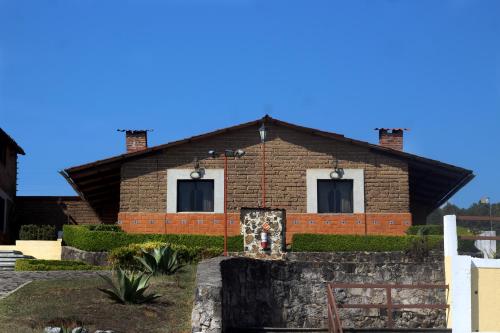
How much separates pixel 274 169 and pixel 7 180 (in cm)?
1373

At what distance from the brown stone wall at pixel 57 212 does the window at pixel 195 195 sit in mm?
8678

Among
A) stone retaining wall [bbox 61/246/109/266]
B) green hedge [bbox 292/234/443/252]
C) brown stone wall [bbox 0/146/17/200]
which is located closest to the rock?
stone retaining wall [bbox 61/246/109/266]

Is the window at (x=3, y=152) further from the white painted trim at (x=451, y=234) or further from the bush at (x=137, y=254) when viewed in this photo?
the white painted trim at (x=451, y=234)

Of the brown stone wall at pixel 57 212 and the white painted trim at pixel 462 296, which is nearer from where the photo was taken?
the white painted trim at pixel 462 296

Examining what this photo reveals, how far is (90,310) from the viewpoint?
16.2 metres

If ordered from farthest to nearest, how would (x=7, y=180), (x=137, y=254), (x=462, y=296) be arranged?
(x=7, y=180), (x=137, y=254), (x=462, y=296)

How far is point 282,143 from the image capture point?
33.9 meters

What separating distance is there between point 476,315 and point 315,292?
6486mm

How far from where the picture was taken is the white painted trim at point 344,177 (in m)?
33.4

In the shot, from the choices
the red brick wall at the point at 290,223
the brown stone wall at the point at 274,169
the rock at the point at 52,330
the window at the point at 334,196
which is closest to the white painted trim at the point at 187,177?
the brown stone wall at the point at 274,169

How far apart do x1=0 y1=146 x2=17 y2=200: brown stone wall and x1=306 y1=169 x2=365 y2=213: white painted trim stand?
1389cm

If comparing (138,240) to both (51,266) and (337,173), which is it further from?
(337,173)

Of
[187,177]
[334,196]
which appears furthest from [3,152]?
[334,196]

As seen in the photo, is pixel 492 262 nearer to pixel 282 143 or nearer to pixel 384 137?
pixel 282 143
